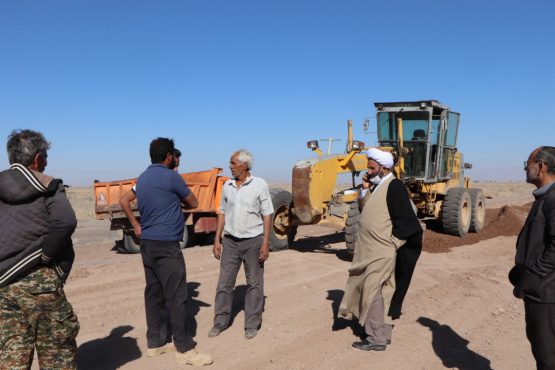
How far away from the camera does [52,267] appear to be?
332cm

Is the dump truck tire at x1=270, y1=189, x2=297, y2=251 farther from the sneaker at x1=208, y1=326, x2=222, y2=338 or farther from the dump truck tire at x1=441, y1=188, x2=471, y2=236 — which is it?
the sneaker at x1=208, y1=326, x2=222, y2=338

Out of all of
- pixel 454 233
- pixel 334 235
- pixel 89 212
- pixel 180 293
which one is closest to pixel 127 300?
pixel 180 293

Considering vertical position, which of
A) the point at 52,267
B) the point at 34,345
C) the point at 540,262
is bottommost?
the point at 34,345

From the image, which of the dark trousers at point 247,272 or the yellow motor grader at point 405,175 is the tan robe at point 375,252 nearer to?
the dark trousers at point 247,272

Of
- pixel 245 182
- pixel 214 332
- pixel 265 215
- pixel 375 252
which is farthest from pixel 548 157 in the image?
pixel 214 332

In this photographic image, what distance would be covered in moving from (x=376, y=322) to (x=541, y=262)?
2030 mm

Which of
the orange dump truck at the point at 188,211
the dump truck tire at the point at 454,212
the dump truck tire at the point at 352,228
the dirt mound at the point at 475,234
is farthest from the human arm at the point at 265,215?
the dump truck tire at the point at 454,212

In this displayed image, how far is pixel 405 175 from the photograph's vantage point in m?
11.8

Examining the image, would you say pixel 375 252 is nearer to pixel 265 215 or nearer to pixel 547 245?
pixel 265 215

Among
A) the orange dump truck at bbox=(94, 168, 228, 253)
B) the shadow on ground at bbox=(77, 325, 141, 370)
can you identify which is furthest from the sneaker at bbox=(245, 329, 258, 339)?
the orange dump truck at bbox=(94, 168, 228, 253)

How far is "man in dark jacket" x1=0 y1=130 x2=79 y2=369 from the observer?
10.3 ft

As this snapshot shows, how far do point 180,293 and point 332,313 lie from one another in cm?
226

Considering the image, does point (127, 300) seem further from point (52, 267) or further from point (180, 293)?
point (52, 267)

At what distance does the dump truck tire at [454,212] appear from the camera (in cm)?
1212
